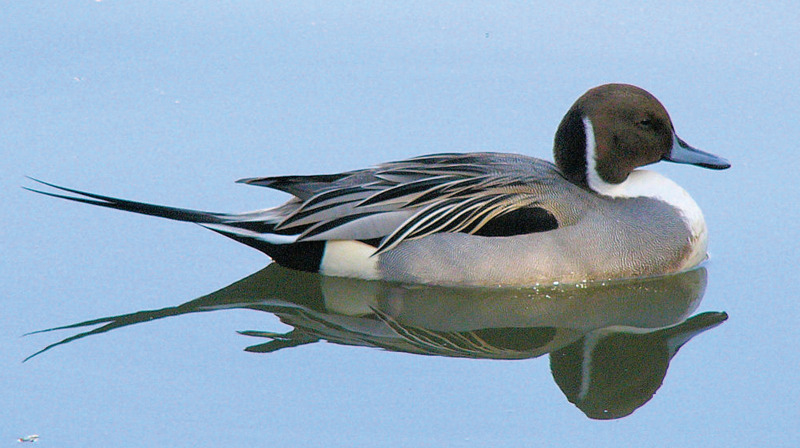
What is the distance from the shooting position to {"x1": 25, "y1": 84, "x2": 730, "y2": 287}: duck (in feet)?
22.0

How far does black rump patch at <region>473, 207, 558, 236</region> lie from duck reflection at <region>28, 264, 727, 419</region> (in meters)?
0.30

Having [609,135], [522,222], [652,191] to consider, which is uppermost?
[609,135]

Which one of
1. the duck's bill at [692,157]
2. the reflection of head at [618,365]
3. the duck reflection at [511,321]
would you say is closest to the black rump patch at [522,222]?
the duck reflection at [511,321]

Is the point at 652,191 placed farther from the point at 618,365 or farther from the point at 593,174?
the point at 618,365

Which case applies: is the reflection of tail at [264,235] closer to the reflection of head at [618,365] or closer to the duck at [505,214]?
the duck at [505,214]

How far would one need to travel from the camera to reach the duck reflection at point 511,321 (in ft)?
19.5

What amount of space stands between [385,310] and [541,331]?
78cm

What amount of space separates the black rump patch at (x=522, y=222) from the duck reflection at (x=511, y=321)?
0.30 m

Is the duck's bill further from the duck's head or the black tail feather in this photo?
the black tail feather

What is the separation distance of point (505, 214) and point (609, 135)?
74cm

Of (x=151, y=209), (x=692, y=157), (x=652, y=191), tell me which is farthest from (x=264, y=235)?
(x=692, y=157)

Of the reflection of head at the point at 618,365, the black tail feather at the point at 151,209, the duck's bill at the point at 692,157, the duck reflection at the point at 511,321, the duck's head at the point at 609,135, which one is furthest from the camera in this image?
the duck's bill at the point at 692,157

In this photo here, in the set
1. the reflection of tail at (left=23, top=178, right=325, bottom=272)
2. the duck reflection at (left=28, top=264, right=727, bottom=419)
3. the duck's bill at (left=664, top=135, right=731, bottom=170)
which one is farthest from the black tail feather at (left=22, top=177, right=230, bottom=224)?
the duck's bill at (left=664, top=135, right=731, bottom=170)

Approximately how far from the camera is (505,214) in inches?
263
